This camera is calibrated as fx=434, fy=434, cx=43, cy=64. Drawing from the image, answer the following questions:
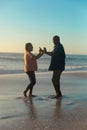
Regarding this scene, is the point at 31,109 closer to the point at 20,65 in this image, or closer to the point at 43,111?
the point at 43,111

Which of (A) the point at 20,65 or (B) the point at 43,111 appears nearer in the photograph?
(B) the point at 43,111

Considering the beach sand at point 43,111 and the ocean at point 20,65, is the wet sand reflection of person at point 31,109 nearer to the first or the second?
the beach sand at point 43,111

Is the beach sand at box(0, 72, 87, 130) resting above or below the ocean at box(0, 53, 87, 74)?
above

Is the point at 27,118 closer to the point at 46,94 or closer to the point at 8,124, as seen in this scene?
the point at 8,124

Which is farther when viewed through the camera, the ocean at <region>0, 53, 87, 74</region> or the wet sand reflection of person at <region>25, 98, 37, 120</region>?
the ocean at <region>0, 53, 87, 74</region>

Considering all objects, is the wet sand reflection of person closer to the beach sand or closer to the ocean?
the beach sand

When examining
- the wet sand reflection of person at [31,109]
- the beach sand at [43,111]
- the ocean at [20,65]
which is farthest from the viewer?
the ocean at [20,65]

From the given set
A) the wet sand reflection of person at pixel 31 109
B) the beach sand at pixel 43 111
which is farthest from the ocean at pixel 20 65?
the wet sand reflection of person at pixel 31 109

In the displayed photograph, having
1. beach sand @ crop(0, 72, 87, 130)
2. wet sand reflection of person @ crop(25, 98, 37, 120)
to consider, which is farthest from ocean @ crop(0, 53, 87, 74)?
wet sand reflection of person @ crop(25, 98, 37, 120)

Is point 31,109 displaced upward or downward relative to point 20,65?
upward

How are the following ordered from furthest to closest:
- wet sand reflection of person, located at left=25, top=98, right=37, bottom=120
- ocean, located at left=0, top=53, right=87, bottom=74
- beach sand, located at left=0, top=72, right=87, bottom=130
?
ocean, located at left=0, top=53, right=87, bottom=74
wet sand reflection of person, located at left=25, top=98, right=37, bottom=120
beach sand, located at left=0, top=72, right=87, bottom=130

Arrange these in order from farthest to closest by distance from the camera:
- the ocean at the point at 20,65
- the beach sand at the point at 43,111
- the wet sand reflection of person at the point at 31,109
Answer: the ocean at the point at 20,65 → the wet sand reflection of person at the point at 31,109 → the beach sand at the point at 43,111

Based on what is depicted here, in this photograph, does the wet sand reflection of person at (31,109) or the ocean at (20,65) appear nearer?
the wet sand reflection of person at (31,109)

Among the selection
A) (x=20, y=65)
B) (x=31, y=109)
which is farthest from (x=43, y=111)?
(x=20, y=65)
